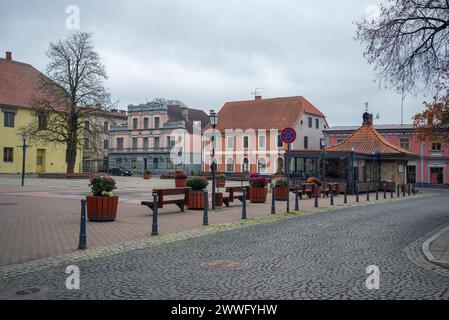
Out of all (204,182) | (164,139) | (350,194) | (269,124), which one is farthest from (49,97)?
(204,182)

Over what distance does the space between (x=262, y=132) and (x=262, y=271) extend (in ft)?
186

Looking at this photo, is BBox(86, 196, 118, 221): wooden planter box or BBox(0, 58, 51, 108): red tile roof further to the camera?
BBox(0, 58, 51, 108): red tile roof

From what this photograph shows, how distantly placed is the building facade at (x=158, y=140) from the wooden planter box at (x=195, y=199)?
5203 cm

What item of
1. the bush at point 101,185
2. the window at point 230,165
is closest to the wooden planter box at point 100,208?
the bush at point 101,185

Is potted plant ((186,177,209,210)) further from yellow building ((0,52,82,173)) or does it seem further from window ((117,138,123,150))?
window ((117,138,123,150))

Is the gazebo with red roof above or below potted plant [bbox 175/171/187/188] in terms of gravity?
above

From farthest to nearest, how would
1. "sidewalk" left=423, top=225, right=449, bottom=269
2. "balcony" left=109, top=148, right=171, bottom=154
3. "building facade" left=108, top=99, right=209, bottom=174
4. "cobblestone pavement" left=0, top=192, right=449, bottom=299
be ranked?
1. "balcony" left=109, top=148, right=171, bottom=154
2. "building facade" left=108, top=99, right=209, bottom=174
3. "sidewalk" left=423, top=225, right=449, bottom=269
4. "cobblestone pavement" left=0, top=192, right=449, bottom=299

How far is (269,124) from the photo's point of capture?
208 ft

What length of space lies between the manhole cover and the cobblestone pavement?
0.15 meters

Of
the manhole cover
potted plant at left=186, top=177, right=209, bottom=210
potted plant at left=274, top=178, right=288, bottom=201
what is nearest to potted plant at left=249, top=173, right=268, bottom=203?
potted plant at left=274, top=178, right=288, bottom=201

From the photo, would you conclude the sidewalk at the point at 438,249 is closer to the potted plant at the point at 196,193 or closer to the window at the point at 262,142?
the potted plant at the point at 196,193

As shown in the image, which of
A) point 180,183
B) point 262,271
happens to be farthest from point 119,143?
point 262,271

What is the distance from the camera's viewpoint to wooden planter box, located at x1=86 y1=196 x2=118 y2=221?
13109 millimetres

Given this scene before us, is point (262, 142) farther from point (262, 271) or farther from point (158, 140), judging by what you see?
point (262, 271)
